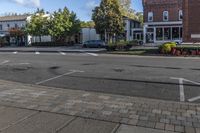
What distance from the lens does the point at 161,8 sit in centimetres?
5475

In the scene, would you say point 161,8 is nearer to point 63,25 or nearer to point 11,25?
point 63,25

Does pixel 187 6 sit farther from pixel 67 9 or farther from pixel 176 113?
pixel 67 9

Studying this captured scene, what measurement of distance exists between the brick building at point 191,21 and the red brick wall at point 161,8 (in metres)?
20.8

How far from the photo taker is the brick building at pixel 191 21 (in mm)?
32938

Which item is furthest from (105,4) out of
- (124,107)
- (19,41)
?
(124,107)

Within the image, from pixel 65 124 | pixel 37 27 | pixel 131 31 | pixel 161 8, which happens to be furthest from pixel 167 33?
pixel 65 124

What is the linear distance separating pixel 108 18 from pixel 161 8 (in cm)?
989

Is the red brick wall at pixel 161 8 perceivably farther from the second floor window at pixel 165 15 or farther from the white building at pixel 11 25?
the white building at pixel 11 25

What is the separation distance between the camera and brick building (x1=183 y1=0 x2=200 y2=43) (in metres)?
32.9

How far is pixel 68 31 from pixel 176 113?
53.8 m

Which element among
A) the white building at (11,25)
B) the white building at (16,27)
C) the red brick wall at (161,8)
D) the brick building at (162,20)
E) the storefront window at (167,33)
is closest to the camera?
the brick building at (162,20)

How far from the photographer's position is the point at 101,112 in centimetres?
680

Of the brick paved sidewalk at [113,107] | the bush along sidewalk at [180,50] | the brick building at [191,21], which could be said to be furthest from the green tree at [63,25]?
the brick paved sidewalk at [113,107]

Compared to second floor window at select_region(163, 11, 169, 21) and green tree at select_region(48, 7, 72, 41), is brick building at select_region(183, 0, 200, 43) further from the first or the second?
green tree at select_region(48, 7, 72, 41)
